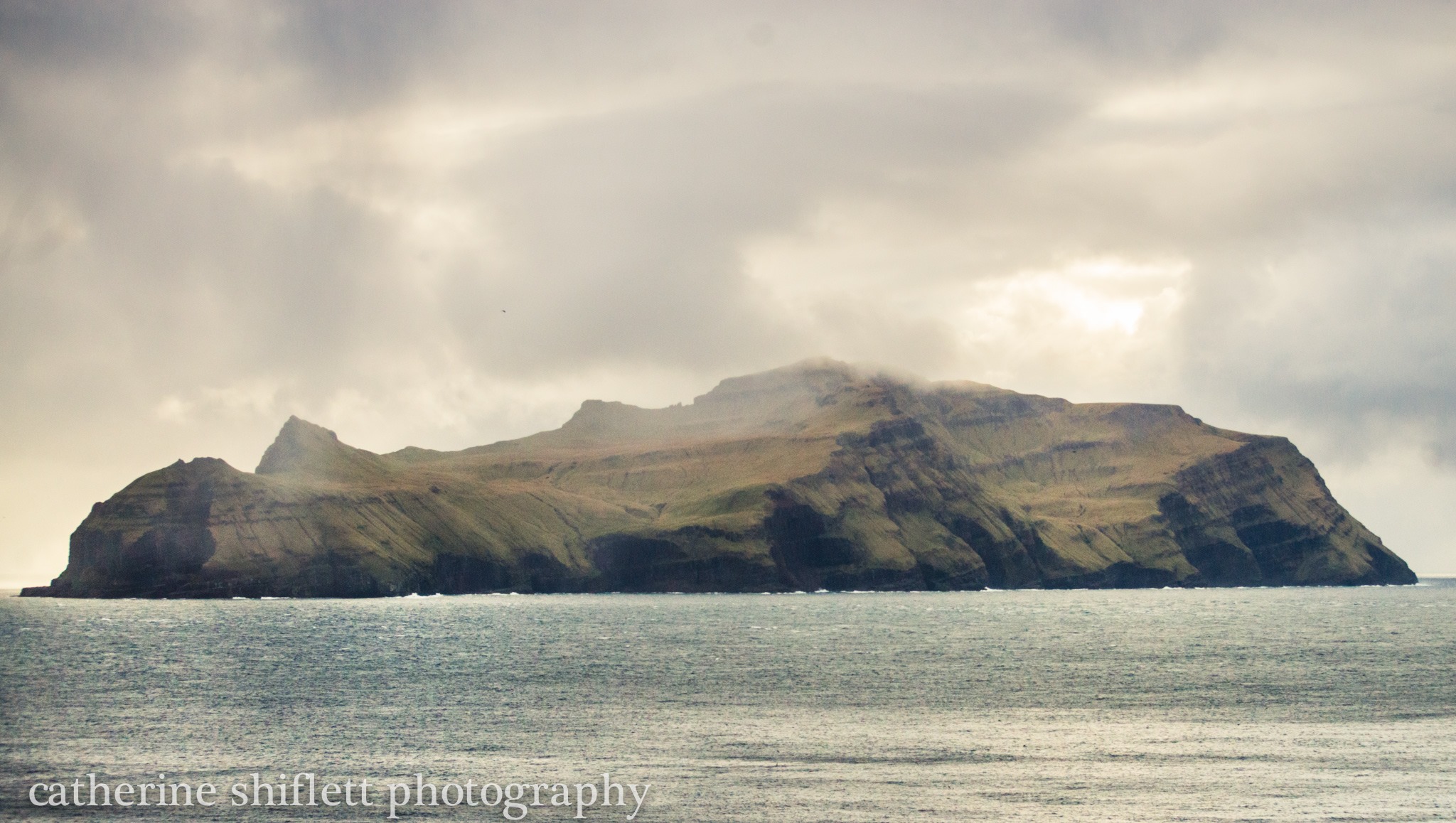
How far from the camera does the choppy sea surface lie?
70.6 metres

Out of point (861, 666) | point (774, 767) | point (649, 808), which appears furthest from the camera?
point (861, 666)

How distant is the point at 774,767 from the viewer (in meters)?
79.4

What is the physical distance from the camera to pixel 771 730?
94062 millimetres

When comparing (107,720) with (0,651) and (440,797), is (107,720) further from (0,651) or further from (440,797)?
(0,651)

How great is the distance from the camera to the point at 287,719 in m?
98.6

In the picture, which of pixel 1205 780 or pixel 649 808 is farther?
pixel 1205 780

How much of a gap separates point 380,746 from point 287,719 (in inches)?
626

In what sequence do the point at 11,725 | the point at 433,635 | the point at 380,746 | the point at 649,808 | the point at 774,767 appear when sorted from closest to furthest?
1. the point at 649,808
2. the point at 774,767
3. the point at 380,746
4. the point at 11,725
5. the point at 433,635

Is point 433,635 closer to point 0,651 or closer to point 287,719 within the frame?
point 0,651

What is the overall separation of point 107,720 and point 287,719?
12.8 metres

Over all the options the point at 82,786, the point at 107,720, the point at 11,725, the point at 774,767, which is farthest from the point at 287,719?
the point at 774,767

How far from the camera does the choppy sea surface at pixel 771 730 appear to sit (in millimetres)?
70562

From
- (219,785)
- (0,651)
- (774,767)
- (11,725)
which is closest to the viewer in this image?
(219,785)

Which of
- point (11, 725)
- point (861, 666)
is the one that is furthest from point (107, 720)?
point (861, 666)
